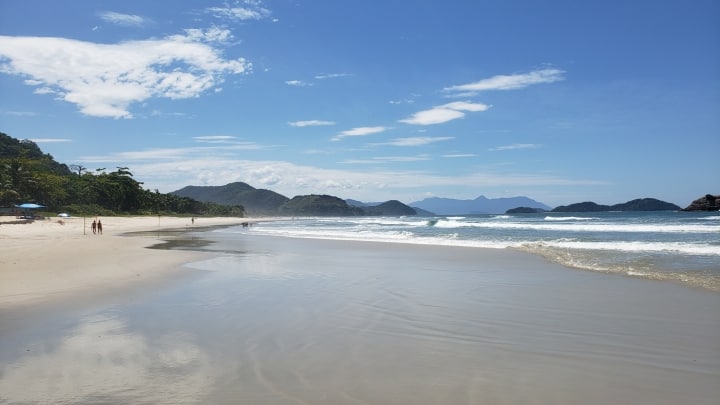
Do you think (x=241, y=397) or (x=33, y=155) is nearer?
(x=241, y=397)

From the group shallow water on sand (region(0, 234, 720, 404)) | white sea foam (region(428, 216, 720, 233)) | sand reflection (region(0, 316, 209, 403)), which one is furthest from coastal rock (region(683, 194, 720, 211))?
sand reflection (region(0, 316, 209, 403))

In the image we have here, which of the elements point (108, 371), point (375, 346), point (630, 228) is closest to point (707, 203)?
point (630, 228)

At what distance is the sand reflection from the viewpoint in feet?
13.2

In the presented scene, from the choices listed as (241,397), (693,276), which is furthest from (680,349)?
(693,276)

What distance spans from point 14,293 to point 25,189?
2406 inches

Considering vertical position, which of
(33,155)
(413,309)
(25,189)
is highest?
(33,155)

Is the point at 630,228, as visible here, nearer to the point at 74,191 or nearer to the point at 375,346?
the point at 375,346

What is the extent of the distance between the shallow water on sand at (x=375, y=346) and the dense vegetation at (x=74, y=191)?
58.4 metres

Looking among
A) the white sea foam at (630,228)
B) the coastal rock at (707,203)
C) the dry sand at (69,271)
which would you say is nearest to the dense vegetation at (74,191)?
the dry sand at (69,271)

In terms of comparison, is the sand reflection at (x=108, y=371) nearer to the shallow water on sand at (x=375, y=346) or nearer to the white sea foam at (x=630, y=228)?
the shallow water on sand at (x=375, y=346)

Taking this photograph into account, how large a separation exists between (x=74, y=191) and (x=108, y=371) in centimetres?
7828

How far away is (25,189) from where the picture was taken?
5741cm

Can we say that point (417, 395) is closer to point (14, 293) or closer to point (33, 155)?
point (14, 293)

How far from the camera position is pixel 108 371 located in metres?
4.63
